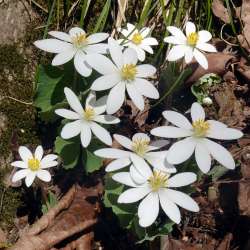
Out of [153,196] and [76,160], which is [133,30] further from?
[153,196]

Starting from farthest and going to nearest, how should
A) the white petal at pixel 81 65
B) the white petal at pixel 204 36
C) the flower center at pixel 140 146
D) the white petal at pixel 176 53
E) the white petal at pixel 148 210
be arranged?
the white petal at pixel 204 36, the white petal at pixel 176 53, the white petal at pixel 81 65, the flower center at pixel 140 146, the white petal at pixel 148 210

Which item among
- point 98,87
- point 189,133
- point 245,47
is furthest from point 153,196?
point 245,47

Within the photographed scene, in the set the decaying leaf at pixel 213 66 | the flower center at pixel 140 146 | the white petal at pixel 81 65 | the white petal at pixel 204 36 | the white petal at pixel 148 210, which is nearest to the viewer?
the white petal at pixel 148 210

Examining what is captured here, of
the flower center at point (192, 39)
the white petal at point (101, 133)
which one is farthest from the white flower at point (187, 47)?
the white petal at point (101, 133)

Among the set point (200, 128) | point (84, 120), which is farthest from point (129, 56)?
point (200, 128)

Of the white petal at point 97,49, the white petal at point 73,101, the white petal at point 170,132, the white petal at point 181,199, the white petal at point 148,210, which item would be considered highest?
the white petal at point 97,49

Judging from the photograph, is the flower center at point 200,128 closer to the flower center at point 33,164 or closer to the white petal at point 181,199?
the white petal at point 181,199

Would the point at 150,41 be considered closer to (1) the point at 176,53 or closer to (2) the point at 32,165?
(1) the point at 176,53

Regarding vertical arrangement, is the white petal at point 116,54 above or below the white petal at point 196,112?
above
